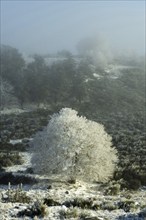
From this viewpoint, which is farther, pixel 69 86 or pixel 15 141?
pixel 69 86

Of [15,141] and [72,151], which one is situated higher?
[72,151]

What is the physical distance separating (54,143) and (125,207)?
1031 centimetres

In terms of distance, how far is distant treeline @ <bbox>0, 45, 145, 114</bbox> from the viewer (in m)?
120

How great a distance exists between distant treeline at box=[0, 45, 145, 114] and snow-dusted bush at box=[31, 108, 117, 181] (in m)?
66.0

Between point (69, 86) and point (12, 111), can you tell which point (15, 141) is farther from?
point (69, 86)

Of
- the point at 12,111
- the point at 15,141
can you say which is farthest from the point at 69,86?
the point at 15,141

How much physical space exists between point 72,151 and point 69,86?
8873cm

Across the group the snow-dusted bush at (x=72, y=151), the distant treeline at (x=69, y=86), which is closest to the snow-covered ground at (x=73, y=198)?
the snow-dusted bush at (x=72, y=151)

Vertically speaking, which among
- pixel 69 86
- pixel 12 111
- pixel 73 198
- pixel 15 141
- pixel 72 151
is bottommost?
pixel 73 198

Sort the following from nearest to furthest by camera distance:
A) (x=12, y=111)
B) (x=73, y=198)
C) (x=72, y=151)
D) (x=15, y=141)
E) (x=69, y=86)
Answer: (x=73, y=198), (x=72, y=151), (x=15, y=141), (x=12, y=111), (x=69, y=86)

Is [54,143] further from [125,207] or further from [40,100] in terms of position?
[40,100]

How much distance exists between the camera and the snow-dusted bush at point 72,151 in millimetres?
41156

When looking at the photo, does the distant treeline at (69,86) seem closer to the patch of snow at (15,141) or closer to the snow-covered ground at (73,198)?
the patch of snow at (15,141)

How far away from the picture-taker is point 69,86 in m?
130
